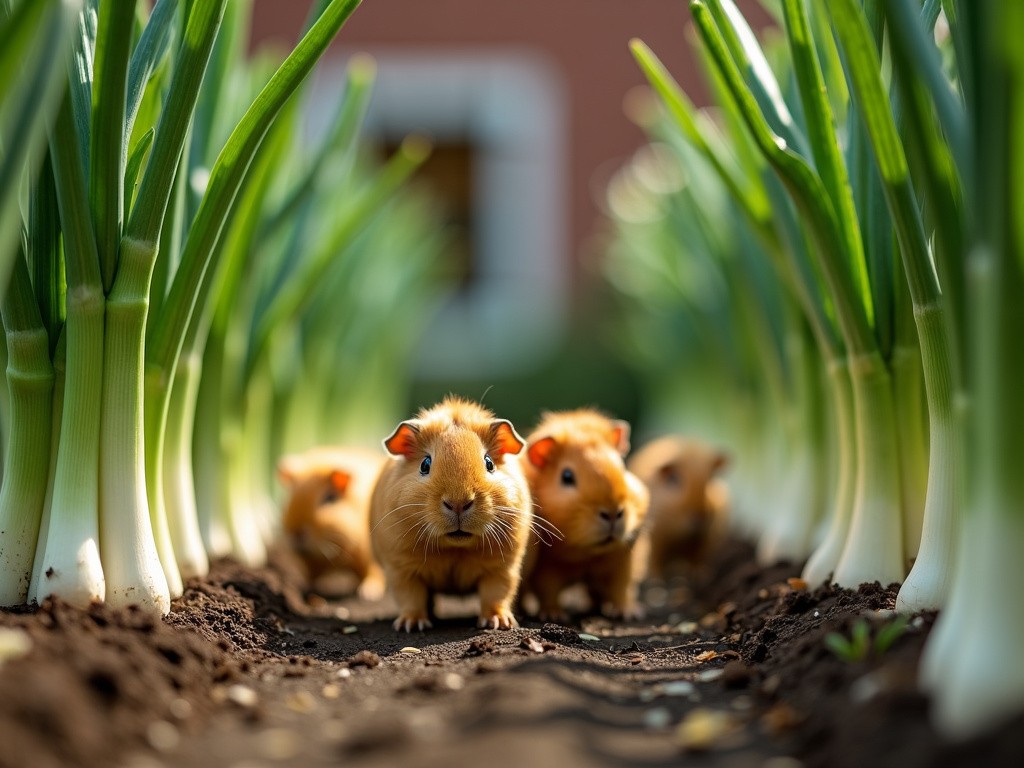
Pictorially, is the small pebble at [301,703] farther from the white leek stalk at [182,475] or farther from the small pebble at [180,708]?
the white leek stalk at [182,475]

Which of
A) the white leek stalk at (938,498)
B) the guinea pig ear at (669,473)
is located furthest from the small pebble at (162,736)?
the guinea pig ear at (669,473)

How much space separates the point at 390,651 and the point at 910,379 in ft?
5.71

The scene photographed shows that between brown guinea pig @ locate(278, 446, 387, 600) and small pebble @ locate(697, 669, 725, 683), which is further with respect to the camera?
brown guinea pig @ locate(278, 446, 387, 600)

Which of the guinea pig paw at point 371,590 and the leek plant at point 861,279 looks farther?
the guinea pig paw at point 371,590

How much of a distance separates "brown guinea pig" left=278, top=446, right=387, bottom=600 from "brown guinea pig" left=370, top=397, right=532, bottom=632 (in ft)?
3.11

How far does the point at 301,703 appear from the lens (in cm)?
235

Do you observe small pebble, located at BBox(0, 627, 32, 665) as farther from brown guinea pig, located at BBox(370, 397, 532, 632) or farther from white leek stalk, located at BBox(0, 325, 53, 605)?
brown guinea pig, located at BBox(370, 397, 532, 632)

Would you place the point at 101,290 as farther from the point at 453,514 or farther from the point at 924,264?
the point at 924,264

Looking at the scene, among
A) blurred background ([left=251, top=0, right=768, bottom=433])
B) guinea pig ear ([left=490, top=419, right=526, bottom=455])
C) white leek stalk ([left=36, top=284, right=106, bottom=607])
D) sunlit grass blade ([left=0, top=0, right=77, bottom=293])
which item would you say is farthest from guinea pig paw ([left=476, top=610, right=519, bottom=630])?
blurred background ([left=251, top=0, right=768, bottom=433])

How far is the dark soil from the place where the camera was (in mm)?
1906

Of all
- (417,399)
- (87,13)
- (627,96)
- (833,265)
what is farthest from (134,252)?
(627,96)

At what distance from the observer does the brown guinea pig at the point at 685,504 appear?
496cm

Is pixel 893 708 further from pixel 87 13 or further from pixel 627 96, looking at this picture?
pixel 627 96

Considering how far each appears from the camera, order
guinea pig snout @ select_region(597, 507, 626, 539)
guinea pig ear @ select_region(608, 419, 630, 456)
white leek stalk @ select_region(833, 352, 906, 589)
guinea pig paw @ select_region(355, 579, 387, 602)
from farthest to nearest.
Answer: guinea pig paw @ select_region(355, 579, 387, 602) → guinea pig ear @ select_region(608, 419, 630, 456) → guinea pig snout @ select_region(597, 507, 626, 539) → white leek stalk @ select_region(833, 352, 906, 589)
